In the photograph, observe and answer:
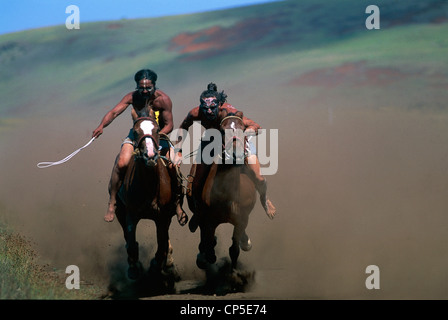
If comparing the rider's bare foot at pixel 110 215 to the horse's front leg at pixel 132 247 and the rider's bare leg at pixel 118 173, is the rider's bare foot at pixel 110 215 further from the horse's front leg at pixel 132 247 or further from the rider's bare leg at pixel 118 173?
the horse's front leg at pixel 132 247

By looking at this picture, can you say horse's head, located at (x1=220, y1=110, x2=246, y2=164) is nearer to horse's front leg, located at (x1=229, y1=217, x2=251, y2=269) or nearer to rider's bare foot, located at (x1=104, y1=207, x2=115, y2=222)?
horse's front leg, located at (x1=229, y1=217, x2=251, y2=269)

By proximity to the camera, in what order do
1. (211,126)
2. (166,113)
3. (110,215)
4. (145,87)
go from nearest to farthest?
(211,126) < (110,215) < (145,87) < (166,113)

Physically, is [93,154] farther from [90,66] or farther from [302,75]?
[90,66]

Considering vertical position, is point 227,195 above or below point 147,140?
below

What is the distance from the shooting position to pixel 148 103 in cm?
1262

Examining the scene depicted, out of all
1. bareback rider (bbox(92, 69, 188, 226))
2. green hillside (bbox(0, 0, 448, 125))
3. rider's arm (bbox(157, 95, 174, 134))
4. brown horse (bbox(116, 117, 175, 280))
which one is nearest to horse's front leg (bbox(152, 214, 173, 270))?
brown horse (bbox(116, 117, 175, 280))

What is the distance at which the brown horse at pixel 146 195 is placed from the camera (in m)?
11.4

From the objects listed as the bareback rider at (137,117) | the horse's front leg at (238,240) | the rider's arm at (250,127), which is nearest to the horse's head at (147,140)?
the bareback rider at (137,117)

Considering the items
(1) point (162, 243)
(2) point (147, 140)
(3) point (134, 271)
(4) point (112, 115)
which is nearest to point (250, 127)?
(2) point (147, 140)

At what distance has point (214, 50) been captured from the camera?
147 feet

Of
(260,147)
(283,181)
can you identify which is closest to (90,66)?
(260,147)

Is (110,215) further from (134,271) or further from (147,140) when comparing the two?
(147,140)

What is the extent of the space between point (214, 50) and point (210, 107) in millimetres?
33554

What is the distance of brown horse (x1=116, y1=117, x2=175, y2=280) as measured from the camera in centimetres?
1135
